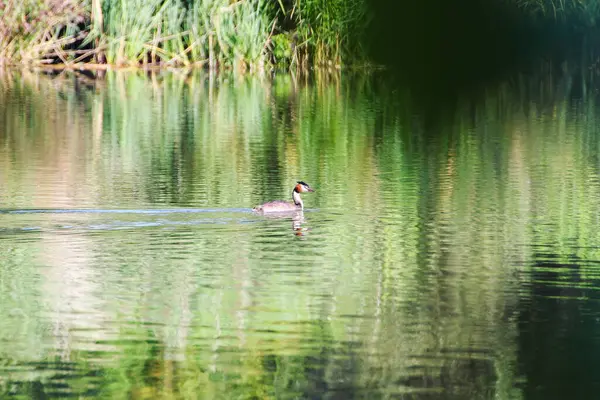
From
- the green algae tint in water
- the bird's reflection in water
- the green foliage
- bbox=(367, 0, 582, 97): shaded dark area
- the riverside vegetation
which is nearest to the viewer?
bbox=(367, 0, 582, 97): shaded dark area

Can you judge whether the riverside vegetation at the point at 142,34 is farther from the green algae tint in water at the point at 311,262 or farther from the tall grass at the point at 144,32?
the green algae tint in water at the point at 311,262

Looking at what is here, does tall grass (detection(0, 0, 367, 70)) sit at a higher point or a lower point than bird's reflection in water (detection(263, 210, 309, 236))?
higher

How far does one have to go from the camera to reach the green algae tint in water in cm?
517

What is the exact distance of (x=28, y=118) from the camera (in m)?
18.8

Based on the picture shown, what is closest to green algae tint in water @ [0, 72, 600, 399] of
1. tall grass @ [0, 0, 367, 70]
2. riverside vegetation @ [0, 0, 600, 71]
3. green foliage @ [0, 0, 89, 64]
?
riverside vegetation @ [0, 0, 600, 71]

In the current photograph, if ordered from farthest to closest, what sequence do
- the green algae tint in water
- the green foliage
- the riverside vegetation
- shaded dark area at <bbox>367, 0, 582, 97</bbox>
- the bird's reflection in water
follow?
1. the green foliage
2. the riverside vegetation
3. the bird's reflection in water
4. the green algae tint in water
5. shaded dark area at <bbox>367, 0, 582, 97</bbox>

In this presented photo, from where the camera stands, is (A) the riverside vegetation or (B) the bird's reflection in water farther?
(A) the riverside vegetation

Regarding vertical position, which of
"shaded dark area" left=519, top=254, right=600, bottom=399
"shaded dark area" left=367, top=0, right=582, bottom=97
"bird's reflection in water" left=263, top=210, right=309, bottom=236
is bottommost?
"shaded dark area" left=519, top=254, right=600, bottom=399

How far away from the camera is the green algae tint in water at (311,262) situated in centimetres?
517

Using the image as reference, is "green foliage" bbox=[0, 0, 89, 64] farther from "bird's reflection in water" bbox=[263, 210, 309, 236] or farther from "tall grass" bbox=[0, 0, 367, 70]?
"bird's reflection in water" bbox=[263, 210, 309, 236]

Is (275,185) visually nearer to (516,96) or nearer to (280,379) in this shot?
(280,379)

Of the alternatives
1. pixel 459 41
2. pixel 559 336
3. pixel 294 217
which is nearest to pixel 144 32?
pixel 294 217

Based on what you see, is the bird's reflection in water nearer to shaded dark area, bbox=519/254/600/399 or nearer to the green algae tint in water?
the green algae tint in water

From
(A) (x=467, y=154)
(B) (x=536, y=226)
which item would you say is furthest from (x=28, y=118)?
(B) (x=536, y=226)
